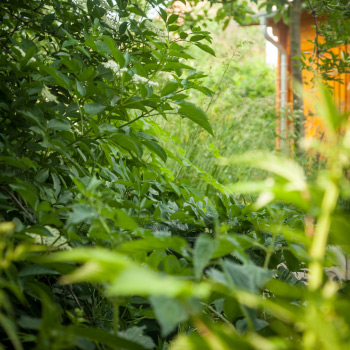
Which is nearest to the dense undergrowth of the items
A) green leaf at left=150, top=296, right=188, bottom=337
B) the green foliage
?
green leaf at left=150, top=296, right=188, bottom=337

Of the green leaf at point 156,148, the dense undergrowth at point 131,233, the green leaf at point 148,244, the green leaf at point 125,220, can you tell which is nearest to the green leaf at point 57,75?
the dense undergrowth at point 131,233

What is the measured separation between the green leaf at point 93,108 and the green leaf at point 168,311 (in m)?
0.64

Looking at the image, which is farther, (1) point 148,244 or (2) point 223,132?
(2) point 223,132

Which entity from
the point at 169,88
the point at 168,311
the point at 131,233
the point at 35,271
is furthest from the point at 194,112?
the point at 168,311

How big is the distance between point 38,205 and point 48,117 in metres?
0.37

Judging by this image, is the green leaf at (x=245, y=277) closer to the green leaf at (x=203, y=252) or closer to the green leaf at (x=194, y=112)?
the green leaf at (x=203, y=252)

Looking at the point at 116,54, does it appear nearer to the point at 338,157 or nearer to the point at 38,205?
the point at 38,205

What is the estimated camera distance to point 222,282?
1.61 feet

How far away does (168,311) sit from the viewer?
0.41 m

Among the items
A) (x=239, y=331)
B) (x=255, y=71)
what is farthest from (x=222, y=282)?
(x=255, y=71)

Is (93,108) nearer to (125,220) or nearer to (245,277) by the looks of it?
(125,220)

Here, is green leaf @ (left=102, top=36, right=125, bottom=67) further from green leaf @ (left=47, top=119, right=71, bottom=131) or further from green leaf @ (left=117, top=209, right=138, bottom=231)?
green leaf @ (left=117, top=209, right=138, bottom=231)

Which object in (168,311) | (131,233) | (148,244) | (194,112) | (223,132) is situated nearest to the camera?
(168,311)

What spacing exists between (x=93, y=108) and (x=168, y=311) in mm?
669
